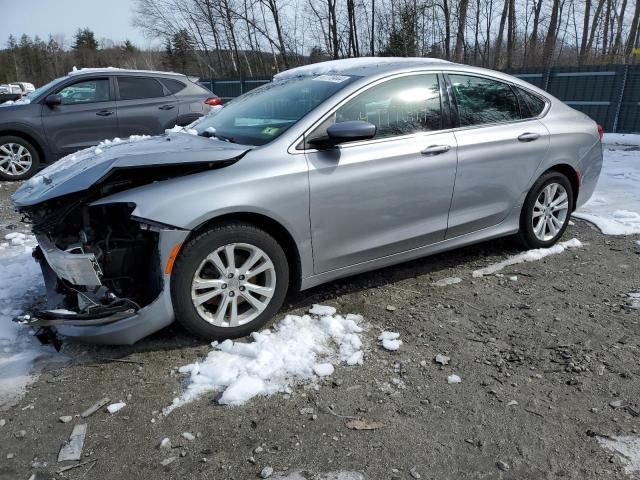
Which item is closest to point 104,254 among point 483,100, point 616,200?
point 483,100

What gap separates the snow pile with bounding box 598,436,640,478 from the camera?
2127 mm

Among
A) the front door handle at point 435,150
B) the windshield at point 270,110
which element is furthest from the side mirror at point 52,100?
the front door handle at point 435,150

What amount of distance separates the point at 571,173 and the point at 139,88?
699cm

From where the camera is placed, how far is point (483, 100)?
13.8 feet

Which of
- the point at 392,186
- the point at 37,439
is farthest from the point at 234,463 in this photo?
the point at 392,186

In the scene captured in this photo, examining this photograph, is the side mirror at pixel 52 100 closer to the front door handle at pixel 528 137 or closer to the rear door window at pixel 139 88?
the rear door window at pixel 139 88

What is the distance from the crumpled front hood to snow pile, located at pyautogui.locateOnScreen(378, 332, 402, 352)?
1.45m

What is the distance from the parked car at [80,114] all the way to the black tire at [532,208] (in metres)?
6.28

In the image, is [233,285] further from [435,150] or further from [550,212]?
[550,212]

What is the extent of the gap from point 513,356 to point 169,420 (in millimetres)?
1966

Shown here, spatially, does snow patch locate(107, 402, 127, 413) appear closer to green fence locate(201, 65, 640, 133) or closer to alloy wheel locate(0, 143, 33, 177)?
alloy wheel locate(0, 143, 33, 177)

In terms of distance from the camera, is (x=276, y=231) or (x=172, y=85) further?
(x=172, y=85)

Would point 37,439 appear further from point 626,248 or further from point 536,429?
point 626,248

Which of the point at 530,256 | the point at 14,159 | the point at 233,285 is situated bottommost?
the point at 530,256
